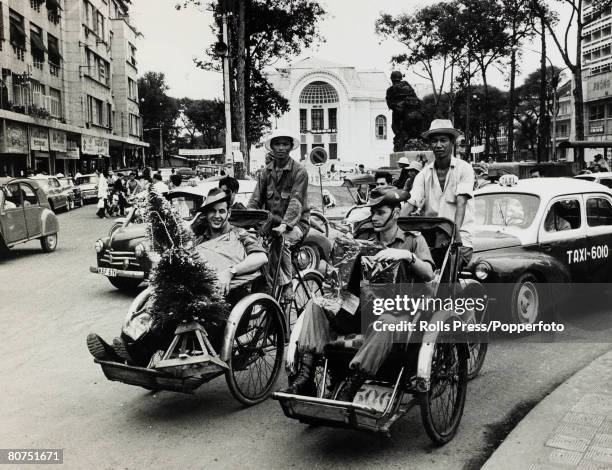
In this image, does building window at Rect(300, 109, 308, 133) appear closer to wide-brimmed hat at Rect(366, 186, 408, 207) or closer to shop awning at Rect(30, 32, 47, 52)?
shop awning at Rect(30, 32, 47, 52)

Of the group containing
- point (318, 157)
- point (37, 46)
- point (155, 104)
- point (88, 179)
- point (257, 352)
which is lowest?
point (257, 352)

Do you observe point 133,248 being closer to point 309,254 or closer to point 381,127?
point 309,254

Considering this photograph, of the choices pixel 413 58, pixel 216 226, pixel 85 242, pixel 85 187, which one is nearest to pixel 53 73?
pixel 85 187

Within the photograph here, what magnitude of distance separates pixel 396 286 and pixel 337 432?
43.0 inches

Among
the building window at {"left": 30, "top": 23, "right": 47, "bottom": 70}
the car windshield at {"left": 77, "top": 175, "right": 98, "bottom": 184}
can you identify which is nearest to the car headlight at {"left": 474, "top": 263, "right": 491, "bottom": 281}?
the car windshield at {"left": 77, "top": 175, "right": 98, "bottom": 184}

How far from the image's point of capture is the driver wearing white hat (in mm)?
6035

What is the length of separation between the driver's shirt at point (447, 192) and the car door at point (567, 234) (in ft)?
6.52

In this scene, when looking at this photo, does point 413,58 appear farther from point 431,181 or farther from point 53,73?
point 431,181

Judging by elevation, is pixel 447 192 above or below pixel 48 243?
above

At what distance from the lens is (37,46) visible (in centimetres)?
3534

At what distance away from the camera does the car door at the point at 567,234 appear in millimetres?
7398

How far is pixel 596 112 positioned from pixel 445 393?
187ft

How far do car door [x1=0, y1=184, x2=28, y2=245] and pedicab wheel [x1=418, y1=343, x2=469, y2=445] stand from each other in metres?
11.3

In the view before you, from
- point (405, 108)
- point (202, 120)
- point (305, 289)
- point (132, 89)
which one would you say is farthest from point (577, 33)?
point (202, 120)
